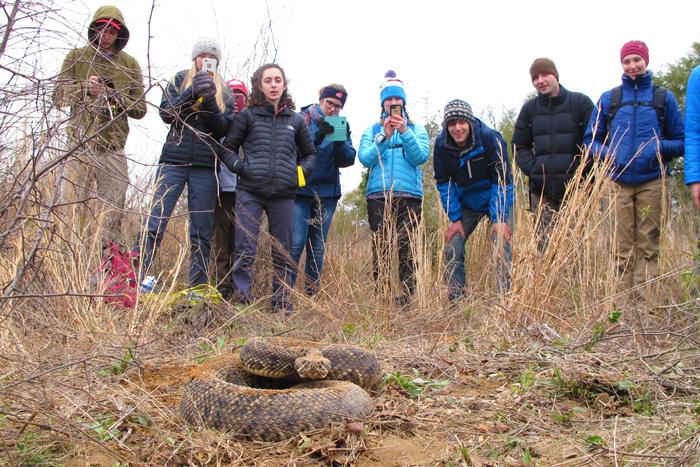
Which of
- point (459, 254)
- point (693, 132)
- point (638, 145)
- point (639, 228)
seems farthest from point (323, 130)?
point (693, 132)

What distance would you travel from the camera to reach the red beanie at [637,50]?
7051 millimetres

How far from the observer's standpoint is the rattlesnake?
10.4 ft

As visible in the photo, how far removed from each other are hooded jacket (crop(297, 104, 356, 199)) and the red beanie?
10.1ft

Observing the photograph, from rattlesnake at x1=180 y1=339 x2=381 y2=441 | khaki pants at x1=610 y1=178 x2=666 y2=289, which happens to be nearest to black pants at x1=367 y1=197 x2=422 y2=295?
khaki pants at x1=610 y1=178 x2=666 y2=289

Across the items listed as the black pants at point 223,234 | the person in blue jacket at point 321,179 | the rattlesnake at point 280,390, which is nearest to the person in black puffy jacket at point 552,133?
the person in blue jacket at point 321,179

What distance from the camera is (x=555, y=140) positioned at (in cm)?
732

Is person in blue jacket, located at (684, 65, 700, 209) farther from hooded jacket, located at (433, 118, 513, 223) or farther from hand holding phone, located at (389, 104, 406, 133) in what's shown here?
hand holding phone, located at (389, 104, 406, 133)

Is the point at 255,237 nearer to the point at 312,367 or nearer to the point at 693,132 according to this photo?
the point at 312,367

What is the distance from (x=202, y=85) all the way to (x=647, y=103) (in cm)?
439

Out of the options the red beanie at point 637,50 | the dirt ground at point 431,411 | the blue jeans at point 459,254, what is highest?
the red beanie at point 637,50

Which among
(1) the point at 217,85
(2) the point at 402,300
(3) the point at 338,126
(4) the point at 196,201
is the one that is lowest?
(2) the point at 402,300

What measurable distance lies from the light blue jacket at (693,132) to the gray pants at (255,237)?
12.0ft

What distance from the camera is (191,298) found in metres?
6.15

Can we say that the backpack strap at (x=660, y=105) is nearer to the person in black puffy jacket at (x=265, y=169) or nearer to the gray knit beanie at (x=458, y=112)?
the gray knit beanie at (x=458, y=112)
